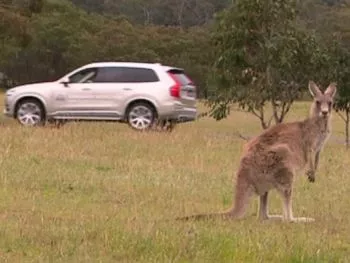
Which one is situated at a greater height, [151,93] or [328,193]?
[151,93]

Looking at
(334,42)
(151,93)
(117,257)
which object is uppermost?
(334,42)

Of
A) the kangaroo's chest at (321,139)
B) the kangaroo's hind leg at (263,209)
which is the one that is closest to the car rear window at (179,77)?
the kangaroo's chest at (321,139)

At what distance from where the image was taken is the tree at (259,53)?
78.1ft

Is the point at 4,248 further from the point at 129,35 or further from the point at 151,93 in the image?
the point at 129,35

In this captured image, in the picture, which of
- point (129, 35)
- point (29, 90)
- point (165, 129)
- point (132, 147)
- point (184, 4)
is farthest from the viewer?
point (184, 4)

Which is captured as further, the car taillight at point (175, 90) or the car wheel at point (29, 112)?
the car wheel at point (29, 112)

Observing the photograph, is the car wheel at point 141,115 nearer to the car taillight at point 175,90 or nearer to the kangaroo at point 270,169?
the car taillight at point 175,90

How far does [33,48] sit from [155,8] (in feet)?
94.5

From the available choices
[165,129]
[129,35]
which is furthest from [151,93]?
[129,35]

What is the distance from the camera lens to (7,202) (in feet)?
29.4

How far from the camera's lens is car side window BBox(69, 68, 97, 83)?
75.0 ft

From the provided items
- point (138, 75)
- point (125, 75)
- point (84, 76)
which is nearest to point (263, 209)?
point (138, 75)

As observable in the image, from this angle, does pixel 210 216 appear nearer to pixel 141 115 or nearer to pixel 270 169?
A: pixel 270 169

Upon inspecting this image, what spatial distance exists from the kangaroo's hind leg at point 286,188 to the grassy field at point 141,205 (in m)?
0.22
